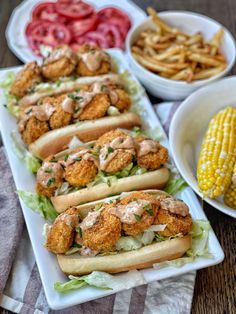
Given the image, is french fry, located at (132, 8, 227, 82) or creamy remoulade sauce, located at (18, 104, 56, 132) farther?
french fry, located at (132, 8, 227, 82)

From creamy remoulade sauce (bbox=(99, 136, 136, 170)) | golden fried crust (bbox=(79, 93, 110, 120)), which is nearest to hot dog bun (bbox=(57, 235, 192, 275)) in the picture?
creamy remoulade sauce (bbox=(99, 136, 136, 170))

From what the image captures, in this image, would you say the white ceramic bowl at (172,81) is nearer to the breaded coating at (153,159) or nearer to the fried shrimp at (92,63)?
the fried shrimp at (92,63)

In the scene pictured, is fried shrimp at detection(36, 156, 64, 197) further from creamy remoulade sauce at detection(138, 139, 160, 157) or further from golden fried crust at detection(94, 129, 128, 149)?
creamy remoulade sauce at detection(138, 139, 160, 157)

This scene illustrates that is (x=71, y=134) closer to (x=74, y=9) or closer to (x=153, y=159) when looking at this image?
(x=153, y=159)

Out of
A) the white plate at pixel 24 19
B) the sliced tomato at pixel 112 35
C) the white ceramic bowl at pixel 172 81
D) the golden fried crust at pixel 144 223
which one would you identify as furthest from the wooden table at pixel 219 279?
the white plate at pixel 24 19

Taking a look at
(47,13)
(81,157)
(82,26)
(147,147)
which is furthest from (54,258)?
(47,13)
